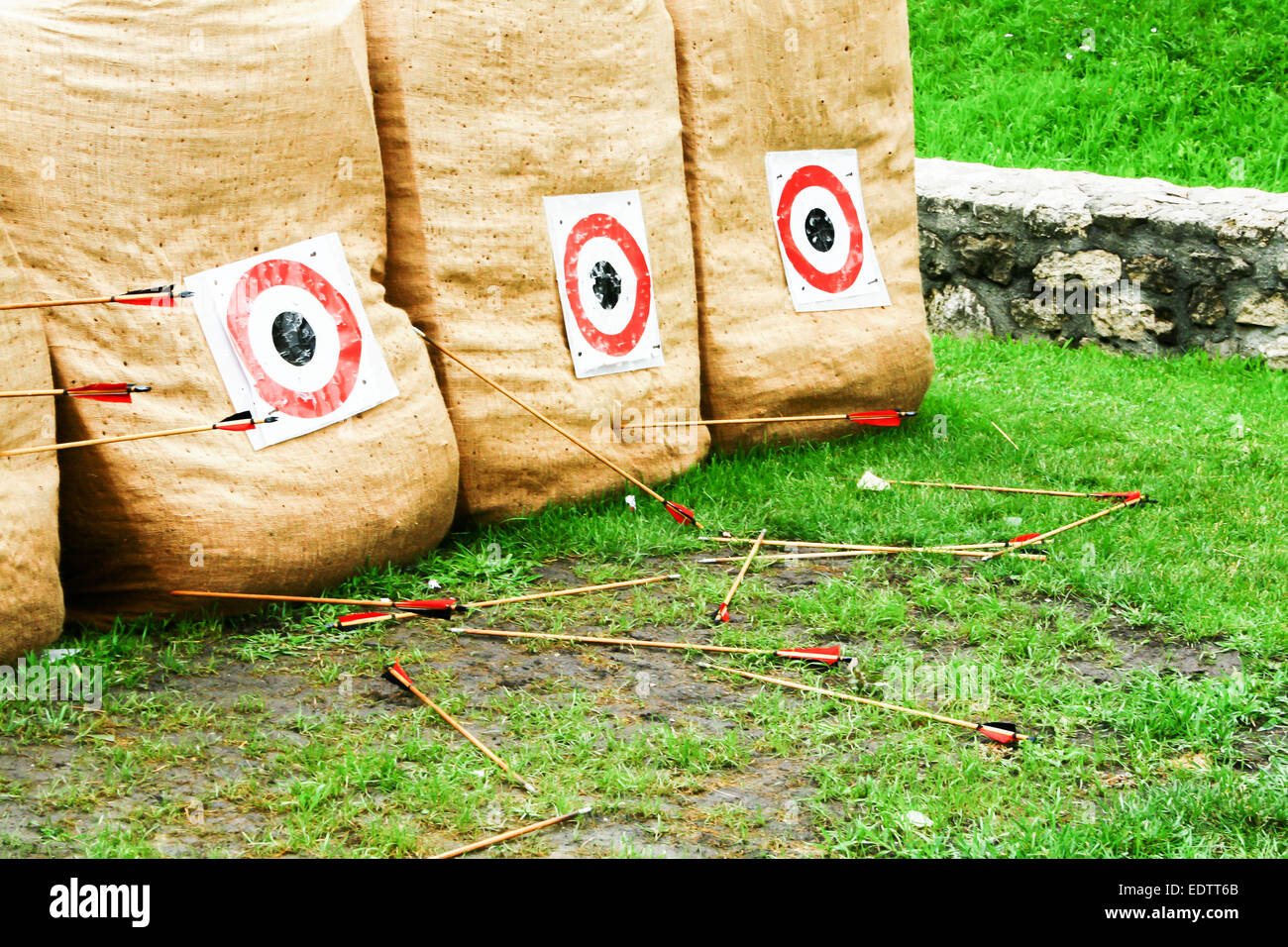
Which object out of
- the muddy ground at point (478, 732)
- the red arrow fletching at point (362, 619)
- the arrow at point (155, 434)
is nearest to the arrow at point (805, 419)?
the muddy ground at point (478, 732)

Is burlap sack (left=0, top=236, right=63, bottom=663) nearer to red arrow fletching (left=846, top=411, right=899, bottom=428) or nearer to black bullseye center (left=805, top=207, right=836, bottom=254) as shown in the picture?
red arrow fletching (left=846, top=411, right=899, bottom=428)

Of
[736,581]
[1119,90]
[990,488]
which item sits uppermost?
[1119,90]

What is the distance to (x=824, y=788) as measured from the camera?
232cm

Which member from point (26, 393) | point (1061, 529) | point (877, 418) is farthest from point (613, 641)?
point (877, 418)

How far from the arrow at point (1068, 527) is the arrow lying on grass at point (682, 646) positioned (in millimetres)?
759

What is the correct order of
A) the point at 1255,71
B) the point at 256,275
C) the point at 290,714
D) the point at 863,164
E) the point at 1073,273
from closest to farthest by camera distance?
the point at 290,714, the point at 256,275, the point at 863,164, the point at 1073,273, the point at 1255,71

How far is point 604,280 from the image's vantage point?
3732 millimetres

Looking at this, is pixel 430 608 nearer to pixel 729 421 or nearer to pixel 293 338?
pixel 293 338

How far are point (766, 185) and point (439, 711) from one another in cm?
234

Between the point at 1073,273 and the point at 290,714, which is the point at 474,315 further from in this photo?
the point at 1073,273

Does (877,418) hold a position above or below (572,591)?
above

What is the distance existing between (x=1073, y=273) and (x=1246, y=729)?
11.7 feet

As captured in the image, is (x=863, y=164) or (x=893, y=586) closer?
(x=893, y=586)
